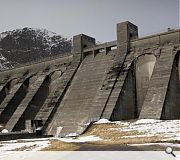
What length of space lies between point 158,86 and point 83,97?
709cm

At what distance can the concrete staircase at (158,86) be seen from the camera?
21.2m

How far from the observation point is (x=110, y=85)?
25.5m

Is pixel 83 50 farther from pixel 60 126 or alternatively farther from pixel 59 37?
pixel 59 37

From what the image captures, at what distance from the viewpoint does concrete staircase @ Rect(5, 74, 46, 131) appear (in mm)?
30020

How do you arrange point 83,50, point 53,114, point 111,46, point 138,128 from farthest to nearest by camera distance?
point 83,50
point 111,46
point 53,114
point 138,128

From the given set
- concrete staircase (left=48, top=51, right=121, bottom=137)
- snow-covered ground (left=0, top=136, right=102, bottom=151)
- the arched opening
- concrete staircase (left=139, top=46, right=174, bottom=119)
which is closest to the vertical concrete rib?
concrete staircase (left=48, top=51, right=121, bottom=137)

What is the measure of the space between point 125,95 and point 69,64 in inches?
396

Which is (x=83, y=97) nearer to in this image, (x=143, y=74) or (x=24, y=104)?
(x=143, y=74)

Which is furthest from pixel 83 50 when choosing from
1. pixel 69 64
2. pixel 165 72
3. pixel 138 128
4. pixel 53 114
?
pixel 138 128

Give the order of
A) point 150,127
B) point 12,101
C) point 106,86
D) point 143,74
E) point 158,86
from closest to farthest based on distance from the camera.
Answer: point 150,127 < point 158,86 < point 106,86 < point 143,74 < point 12,101

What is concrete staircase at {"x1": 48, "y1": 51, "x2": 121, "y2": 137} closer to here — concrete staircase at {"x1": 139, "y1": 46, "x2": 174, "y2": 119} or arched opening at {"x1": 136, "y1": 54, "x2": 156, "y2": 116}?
arched opening at {"x1": 136, "y1": 54, "x2": 156, "y2": 116}

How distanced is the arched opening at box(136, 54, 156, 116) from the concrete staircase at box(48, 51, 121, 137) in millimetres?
2771

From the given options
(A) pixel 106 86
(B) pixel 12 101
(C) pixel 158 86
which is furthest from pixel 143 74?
(B) pixel 12 101

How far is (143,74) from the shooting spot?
2641cm
